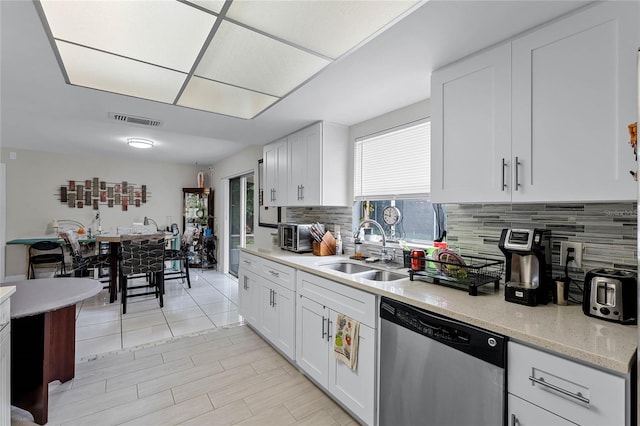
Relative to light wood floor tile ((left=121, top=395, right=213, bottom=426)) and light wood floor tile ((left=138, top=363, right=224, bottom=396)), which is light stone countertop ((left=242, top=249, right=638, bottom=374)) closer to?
light wood floor tile ((left=121, top=395, right=213, bottom=426))

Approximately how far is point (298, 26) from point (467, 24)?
84 centimetres

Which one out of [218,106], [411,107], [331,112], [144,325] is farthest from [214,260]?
[411,107]

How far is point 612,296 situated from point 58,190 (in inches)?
302

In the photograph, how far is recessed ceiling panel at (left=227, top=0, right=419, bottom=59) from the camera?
1.42 meters

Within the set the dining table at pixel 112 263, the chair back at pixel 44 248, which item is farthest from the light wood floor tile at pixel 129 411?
the chair back at pixel 44 248

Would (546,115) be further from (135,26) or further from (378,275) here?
(135,26)

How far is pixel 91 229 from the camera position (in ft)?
19.6

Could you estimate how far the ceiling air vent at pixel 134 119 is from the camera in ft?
9.43

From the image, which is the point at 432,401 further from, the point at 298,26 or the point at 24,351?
the point at 24,351

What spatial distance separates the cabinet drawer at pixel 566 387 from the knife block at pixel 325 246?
1.98 meters

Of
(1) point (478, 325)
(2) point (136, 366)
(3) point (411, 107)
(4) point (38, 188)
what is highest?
(3) point (411, 107)

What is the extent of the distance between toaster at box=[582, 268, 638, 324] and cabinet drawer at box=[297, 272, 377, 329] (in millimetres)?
965

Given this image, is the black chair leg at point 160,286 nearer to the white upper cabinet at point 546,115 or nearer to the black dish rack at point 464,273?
the black dish rack at point 464,273

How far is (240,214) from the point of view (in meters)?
5.89
